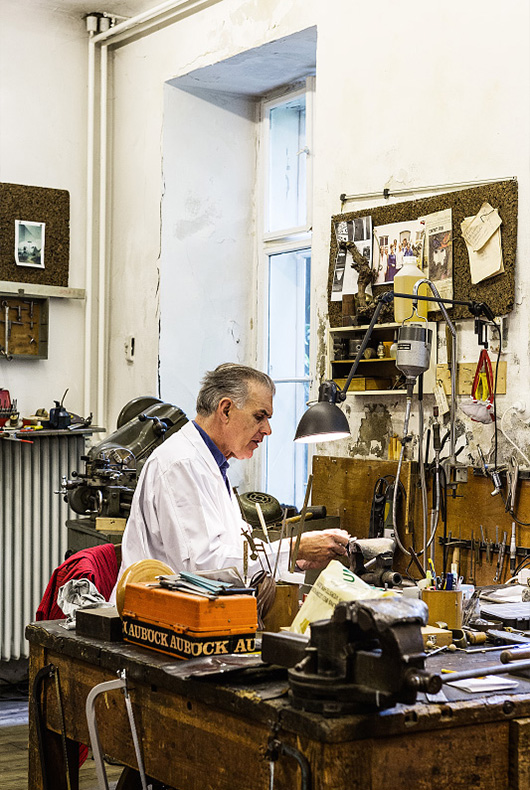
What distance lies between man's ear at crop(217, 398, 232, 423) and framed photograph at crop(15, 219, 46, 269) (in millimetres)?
2540

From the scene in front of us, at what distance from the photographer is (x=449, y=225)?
3623 mm

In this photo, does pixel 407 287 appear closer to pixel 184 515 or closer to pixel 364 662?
pixel 184 515

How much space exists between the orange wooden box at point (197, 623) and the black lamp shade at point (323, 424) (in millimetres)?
990

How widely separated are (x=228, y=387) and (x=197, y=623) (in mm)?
1260

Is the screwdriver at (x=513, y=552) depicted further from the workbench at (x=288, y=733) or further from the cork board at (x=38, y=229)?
the cork board at (x=38, y=229)

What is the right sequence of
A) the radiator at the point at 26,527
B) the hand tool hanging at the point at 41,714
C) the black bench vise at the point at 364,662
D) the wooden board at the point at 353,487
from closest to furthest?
1. the black bench vise at the point at 364,662
2. the hand tool hanging at the point at 41,714
3. the wooden board at the point at 353,487
4. the radiator at the point at 26,527

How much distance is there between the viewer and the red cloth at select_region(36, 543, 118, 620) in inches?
107

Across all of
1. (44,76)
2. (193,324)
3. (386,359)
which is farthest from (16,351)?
(386,359)

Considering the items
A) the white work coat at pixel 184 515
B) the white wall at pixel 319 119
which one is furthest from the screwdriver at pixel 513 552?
the white work coat at pixel 184 515

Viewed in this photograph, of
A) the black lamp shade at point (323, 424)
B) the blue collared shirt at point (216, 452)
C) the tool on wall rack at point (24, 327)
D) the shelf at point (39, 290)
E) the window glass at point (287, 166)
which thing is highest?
the window glass at point (287, 166)

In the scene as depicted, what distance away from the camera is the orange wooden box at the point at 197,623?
1778mm

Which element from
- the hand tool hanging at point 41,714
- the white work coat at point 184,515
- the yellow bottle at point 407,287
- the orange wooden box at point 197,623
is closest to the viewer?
the orange wooden box at point 197,623

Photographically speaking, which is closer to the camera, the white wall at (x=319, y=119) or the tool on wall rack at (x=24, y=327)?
the white wall at (x=319, y=119)

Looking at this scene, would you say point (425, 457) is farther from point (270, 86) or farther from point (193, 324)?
point (270, 86)
